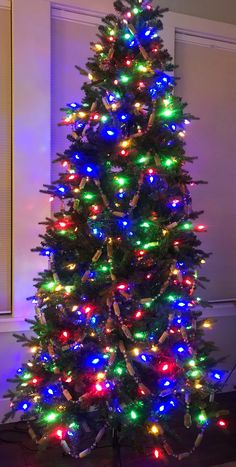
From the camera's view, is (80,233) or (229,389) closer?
(80,233)

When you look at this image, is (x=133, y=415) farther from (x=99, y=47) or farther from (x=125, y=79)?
(x=99, y=47)

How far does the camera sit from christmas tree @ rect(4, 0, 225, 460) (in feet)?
6.36

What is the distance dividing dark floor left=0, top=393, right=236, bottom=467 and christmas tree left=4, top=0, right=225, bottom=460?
330 millimetres

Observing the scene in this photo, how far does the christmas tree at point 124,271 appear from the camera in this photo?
194 cm

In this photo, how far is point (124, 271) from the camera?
196 centimetres

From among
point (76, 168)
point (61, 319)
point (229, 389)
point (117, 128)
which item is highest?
point (117, 128)

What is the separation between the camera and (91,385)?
197 cm

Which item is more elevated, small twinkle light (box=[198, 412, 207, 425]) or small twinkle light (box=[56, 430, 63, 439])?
small twinkle light (box=[198, 412, 207, 425])

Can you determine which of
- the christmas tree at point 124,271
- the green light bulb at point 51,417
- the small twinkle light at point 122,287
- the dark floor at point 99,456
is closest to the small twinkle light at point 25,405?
the christmas tree at point 124,271

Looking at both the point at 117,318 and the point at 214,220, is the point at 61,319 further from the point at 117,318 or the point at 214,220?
the point at 214,220

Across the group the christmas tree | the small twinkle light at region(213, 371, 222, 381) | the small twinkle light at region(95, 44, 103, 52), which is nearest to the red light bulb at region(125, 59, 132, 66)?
the christmas tree

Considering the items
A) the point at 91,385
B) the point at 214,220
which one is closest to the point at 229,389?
the point at 214,220

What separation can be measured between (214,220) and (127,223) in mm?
1571

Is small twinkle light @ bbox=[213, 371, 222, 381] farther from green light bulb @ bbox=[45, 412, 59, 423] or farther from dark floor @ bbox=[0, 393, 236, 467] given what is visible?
green light bulb @ bbox=[45, 412, 59, 423]
